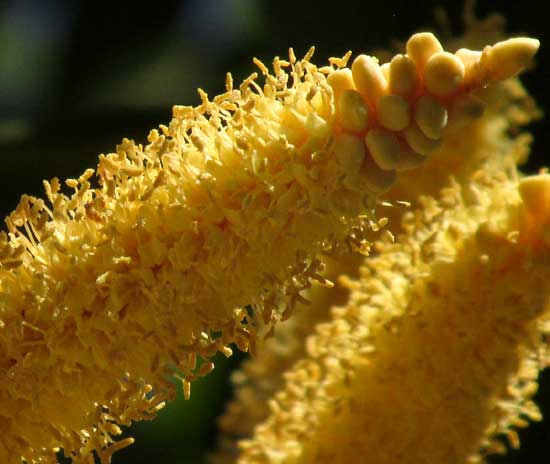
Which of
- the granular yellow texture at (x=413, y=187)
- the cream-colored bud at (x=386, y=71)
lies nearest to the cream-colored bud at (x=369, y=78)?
the cream-colored bud at (x=386, y=71)

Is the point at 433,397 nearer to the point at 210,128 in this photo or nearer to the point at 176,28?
the point at 210,128

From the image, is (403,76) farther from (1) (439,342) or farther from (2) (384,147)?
(1) (439,342)

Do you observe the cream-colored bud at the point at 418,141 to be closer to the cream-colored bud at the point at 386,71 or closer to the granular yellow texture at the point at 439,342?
the cream-colored bud at the point at 386,71

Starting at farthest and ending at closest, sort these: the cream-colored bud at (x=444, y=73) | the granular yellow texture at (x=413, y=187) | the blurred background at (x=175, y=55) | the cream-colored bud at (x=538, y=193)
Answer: the blurred background at (x=175, y=55) → the granular yellow texture at (x=413, y=187) → the cream-colored bud at (x=538, y=193) → the cream-colored bud at (x=444, y=73)

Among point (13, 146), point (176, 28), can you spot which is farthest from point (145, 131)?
point (176, 28)

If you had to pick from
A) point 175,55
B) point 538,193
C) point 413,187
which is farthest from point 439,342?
point 175,55

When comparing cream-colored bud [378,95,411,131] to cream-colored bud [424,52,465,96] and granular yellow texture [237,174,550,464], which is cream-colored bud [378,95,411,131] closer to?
cream-colored bud [424,52,465,96]
